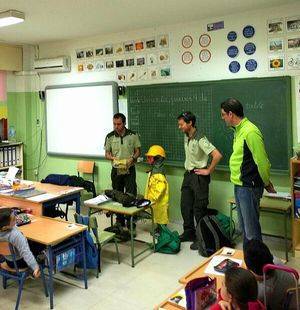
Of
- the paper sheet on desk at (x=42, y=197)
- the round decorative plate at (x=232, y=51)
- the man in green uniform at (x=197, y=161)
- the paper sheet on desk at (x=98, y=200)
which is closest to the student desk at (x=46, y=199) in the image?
the paper sheet on desk at (x=42, y=197)

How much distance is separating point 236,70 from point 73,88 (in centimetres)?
282

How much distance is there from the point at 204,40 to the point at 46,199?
2.76 m

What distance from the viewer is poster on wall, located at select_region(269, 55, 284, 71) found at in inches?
168

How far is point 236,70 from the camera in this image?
15.1ft

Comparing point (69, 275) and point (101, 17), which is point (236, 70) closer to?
point (101, 17)

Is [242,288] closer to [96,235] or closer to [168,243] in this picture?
[96,235]

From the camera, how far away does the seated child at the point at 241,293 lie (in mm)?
1642

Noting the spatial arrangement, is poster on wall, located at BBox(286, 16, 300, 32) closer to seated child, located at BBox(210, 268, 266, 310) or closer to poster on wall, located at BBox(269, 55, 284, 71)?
poster on wall, located at BBox(269, 55, 284, 71)

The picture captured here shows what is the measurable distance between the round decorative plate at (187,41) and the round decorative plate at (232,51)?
1.79ft

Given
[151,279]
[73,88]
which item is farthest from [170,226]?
[73,88]

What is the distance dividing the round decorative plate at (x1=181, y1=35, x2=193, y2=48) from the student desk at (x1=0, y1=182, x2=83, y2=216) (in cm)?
235

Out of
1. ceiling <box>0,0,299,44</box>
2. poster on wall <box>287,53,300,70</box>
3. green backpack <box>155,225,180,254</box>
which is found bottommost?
green backpack <box>155,225,180,254</box>

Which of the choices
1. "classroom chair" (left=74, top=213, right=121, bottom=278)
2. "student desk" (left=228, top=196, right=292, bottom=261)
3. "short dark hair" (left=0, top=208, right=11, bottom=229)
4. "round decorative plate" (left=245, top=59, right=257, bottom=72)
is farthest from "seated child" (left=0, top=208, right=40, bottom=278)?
"round decorative plate" (left=245, top=59, right=257, bottom=72)

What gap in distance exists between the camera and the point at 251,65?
4484 mm
